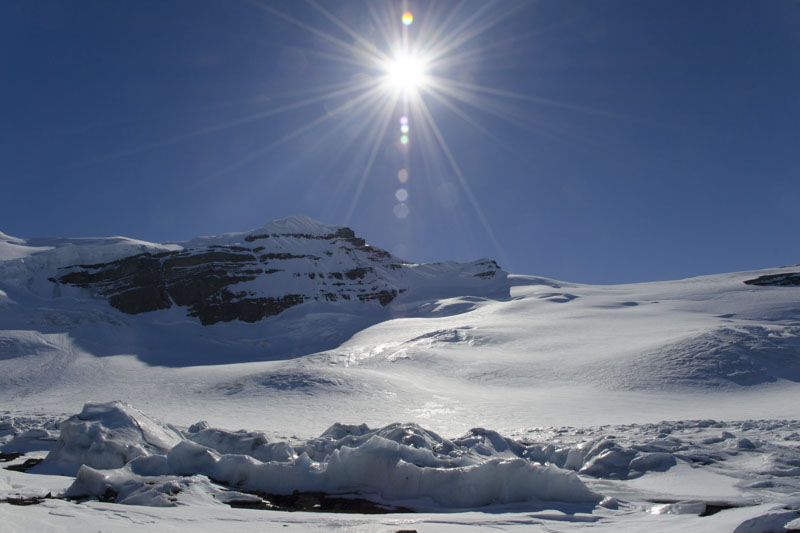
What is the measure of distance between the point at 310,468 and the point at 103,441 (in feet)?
16.3

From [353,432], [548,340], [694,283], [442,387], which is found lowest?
[353,432]

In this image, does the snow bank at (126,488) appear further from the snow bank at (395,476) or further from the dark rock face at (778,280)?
the dark rock face at (778,280)

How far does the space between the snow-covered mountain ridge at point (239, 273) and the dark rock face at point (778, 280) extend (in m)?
33.0

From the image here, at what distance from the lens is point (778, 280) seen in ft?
210

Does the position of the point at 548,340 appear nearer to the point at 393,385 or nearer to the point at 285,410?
the point at 393,385

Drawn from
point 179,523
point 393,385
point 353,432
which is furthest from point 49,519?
point 393,385

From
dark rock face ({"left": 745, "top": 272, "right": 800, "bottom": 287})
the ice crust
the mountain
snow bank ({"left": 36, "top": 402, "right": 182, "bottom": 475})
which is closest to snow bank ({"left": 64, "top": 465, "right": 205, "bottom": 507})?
the ice crust

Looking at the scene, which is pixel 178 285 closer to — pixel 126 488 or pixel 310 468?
pixel 310 468

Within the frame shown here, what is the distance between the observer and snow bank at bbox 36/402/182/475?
34.2 ft

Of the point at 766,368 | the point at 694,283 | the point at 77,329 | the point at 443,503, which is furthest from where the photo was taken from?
the point at 694,283

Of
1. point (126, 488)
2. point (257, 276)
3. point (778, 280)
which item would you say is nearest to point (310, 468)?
point (126, 488)

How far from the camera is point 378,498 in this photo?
8.38 metres

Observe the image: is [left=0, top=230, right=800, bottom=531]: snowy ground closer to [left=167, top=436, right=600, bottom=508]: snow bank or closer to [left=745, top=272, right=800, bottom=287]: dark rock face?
[left=167, top=436, right=600, bottom=508]: snow bank

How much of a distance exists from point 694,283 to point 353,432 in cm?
7116
